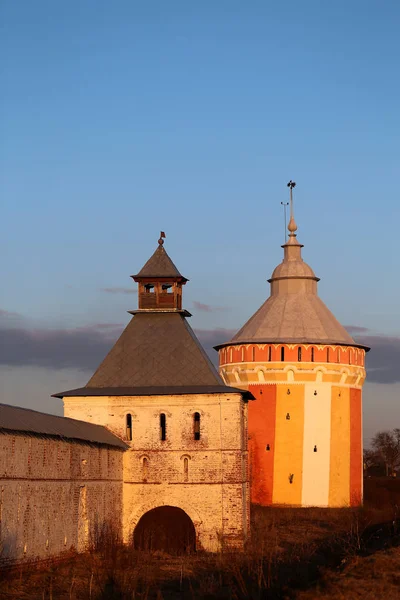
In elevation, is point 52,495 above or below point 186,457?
below

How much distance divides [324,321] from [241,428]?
19.7m

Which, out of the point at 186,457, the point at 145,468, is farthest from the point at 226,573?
the point at 145,468

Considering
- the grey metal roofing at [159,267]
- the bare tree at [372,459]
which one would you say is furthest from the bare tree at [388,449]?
the grey metal roofing at [159,267]

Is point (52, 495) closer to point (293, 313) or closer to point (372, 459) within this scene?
point (293, 313)

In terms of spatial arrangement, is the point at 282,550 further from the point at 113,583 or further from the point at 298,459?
the point at 298,459

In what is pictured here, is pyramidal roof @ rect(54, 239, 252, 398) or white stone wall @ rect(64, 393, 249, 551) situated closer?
white stone wall @ rect(64, 393, 249, 551)

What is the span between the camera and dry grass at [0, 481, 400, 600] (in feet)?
71.6

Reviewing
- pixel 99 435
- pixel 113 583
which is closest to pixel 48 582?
pixel 113 583

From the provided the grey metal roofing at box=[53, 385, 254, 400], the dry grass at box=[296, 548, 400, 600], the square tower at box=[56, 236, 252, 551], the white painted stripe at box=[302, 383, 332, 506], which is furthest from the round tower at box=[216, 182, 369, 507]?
the dry grass at box=[296, 548, 400, 600]

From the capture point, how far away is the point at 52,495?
26.5 m

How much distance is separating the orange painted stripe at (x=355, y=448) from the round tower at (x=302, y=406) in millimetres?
44

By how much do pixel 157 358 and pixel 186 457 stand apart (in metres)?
3.40

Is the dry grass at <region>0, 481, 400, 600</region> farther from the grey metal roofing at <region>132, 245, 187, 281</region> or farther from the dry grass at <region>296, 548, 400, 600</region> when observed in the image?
the grey metal roofing at <region>132, 245, 187, 281</region>

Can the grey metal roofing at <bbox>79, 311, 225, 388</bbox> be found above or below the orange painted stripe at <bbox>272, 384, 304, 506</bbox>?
above
